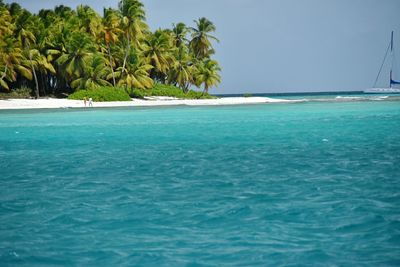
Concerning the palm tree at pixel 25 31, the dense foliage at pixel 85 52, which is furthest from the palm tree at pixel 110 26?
the palm tree at pixel 25 31

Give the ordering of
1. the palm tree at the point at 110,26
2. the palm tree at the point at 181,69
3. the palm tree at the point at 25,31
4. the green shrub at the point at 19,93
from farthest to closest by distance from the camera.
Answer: the palm tree at the point at 181,69 → the palm tree at the point at 110,26 → the green shrub at the point at 19,93 → the palm tree at the point at 25,31

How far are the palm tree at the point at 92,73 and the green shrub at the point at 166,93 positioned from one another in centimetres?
709

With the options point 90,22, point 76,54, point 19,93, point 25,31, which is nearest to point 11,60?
point 25,31

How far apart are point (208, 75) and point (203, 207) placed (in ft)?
197

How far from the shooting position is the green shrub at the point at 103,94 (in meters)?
54.7

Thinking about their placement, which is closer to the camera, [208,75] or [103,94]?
[103,94]

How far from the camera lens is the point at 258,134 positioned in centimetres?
2355

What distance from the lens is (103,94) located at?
182 ft

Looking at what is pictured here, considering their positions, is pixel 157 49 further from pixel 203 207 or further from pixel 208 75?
pixel 203 207

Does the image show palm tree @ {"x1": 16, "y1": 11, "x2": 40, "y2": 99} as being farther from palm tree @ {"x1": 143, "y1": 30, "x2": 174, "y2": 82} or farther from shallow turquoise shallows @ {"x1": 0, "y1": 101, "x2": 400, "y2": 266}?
shallow turquoise shallows @ {"x1": 0, "y1": 101, "x2": 400, "y2": 266}

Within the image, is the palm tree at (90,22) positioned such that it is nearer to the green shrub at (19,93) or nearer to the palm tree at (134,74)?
the palm tree at (134,74)

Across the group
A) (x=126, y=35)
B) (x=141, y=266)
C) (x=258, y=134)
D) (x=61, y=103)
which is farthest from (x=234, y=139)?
(x=126, y=35)

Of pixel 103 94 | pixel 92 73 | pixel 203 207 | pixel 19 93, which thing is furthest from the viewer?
pixel 19 93

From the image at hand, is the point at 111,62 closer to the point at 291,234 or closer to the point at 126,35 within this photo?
the point at 126,35
